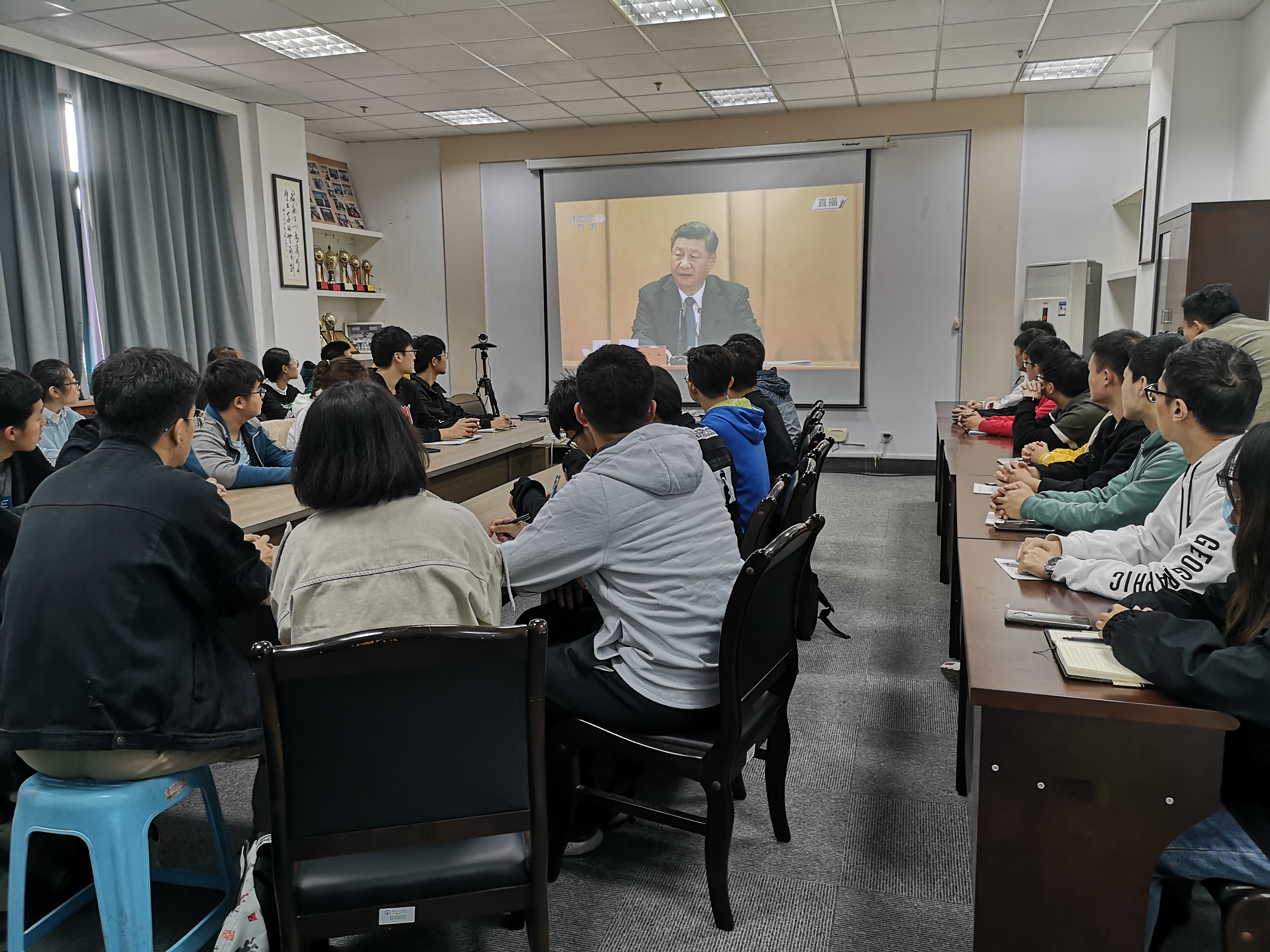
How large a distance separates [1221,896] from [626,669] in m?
1.04

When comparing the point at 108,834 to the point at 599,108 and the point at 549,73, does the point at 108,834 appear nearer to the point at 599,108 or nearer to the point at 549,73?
the point at 549,73

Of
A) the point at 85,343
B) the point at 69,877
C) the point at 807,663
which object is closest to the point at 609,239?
→ the point at 85,343

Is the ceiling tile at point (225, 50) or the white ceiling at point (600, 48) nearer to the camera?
the white ceiling at point (600, 48)

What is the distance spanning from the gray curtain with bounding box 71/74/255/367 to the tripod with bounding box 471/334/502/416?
1925mm

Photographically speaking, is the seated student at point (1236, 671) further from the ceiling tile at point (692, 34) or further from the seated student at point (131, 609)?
the ceiling tile at point (692, 34)

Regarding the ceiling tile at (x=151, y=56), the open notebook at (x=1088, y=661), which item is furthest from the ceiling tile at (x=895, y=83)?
the open notebook at (x=1088, y=661)

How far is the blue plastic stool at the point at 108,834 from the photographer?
1493mm

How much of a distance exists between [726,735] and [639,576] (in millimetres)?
352

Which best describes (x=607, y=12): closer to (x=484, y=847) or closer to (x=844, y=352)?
(x=844, y=352)

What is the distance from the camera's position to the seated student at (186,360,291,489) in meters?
3.08

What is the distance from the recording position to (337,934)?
1312 mm

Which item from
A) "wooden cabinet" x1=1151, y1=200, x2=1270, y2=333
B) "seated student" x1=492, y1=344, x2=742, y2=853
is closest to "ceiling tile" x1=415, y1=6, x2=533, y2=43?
"wooden cabinet" x1=1151, y1=200, x2=1270, y2=333

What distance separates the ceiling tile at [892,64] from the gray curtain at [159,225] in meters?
4.63

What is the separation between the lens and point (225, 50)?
5.25 meters
